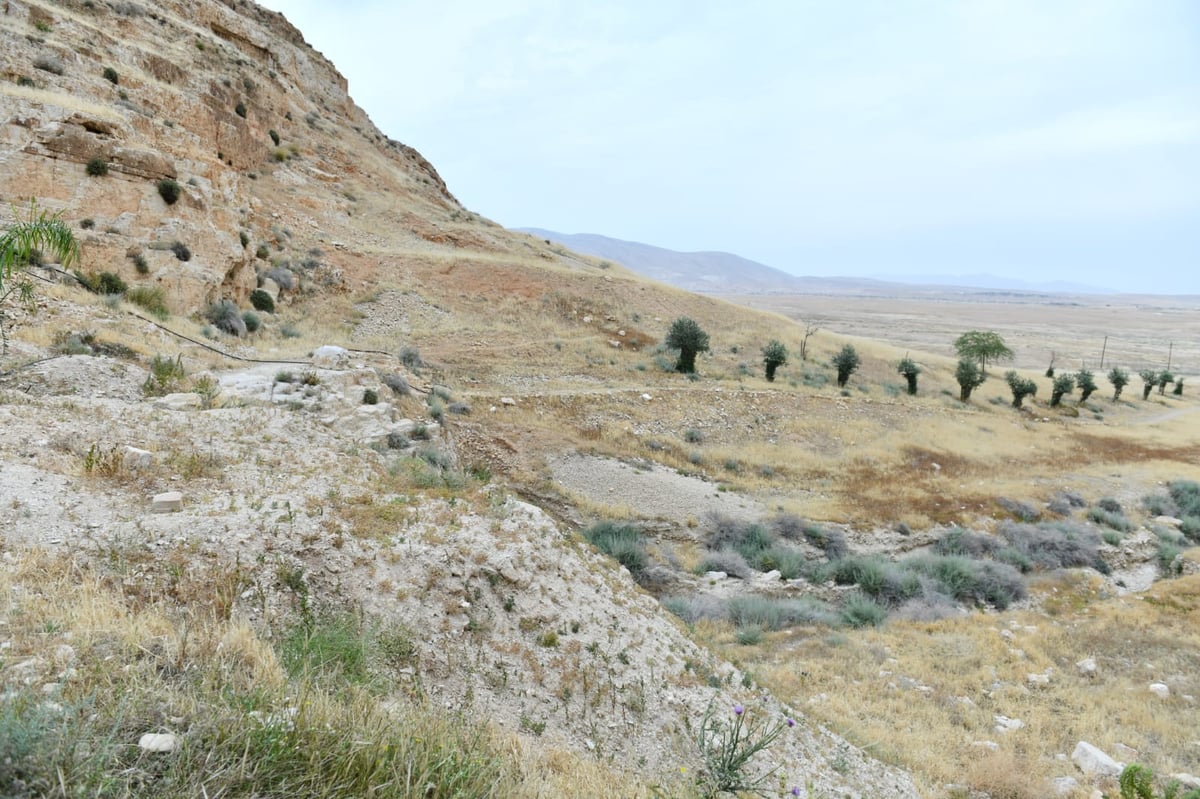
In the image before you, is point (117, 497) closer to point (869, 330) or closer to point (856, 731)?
point (856, 731)

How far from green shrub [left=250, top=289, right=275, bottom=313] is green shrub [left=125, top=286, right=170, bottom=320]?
6166 mm

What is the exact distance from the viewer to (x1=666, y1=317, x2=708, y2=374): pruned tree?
29.6 metres

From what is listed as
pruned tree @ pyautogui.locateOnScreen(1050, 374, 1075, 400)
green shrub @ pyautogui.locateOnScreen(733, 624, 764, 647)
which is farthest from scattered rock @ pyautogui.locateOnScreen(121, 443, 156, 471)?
pruned tree @ pyautogui.locateOnScreen(1050, 374, 1075, 400)

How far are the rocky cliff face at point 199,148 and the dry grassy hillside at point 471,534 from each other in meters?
0.15

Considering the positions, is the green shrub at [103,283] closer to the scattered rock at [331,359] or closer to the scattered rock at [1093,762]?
the scattered rock at [331,359]

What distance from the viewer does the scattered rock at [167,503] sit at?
249 inches

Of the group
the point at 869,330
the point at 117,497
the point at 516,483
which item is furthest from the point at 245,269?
the point at 869,330

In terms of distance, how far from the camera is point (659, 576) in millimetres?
12891

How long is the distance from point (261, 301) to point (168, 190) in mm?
5077

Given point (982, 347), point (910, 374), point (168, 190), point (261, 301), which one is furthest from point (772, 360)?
point (168, 190)

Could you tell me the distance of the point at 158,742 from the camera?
9.15 ft

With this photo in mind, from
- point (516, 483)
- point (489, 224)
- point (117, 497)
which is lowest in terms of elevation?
point (516, 483)

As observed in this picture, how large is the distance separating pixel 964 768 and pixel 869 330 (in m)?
108

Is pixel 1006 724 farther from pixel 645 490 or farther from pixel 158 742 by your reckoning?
pixel 645 490
